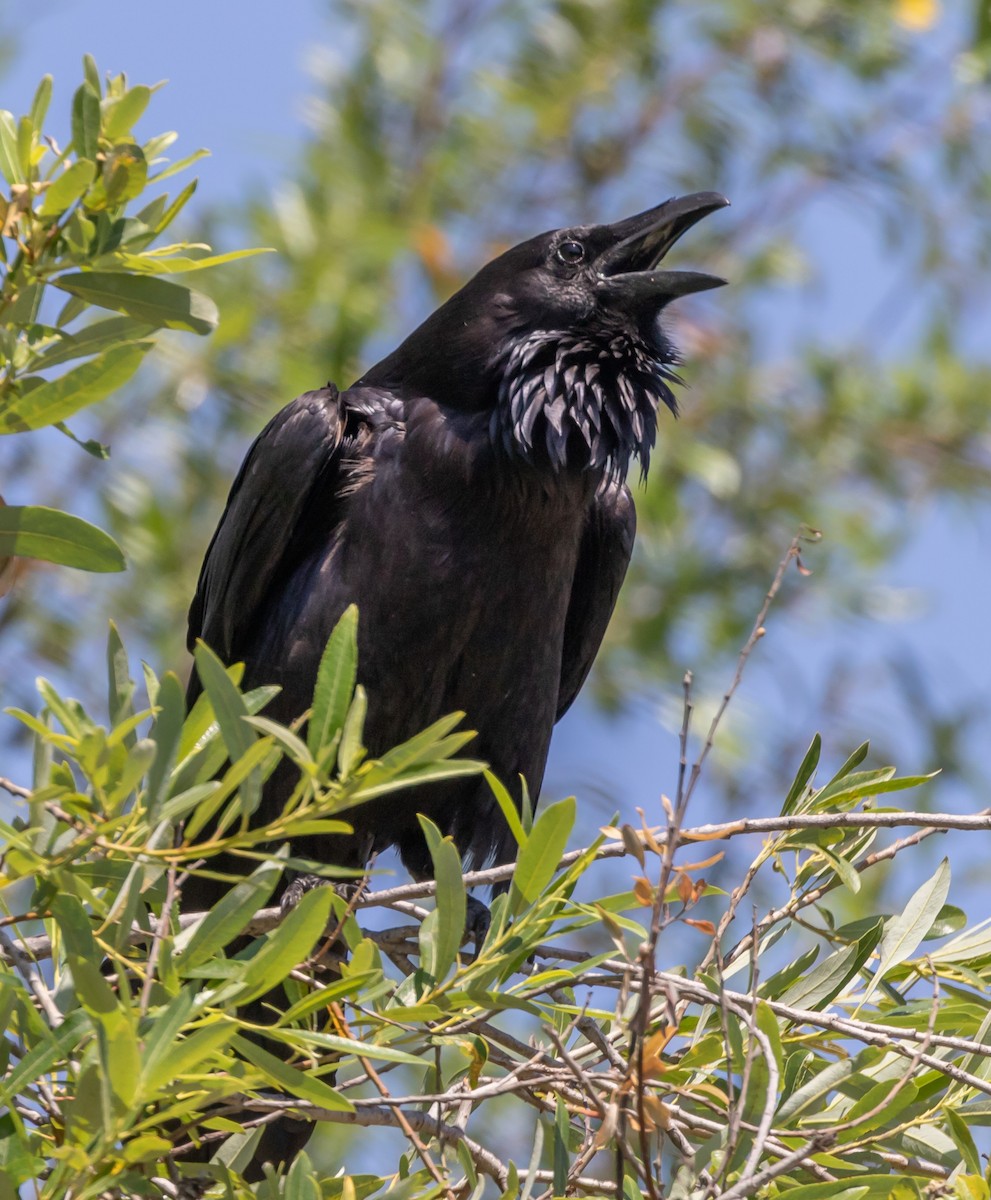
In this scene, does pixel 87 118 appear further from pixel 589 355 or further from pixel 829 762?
pixel 829 762

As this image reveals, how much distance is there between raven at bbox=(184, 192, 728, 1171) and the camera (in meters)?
3.78

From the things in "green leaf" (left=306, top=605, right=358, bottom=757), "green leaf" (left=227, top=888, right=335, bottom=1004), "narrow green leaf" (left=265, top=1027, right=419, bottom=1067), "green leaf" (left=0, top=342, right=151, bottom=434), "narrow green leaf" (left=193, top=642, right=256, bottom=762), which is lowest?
"narrow green leaf" (left=265, top=1027, right=419, bottom=1067)

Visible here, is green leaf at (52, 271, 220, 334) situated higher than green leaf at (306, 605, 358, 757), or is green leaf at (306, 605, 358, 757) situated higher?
green leaf at (52, 271, 220, 334)

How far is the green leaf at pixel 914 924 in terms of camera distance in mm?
2732

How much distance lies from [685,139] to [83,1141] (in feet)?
22.6

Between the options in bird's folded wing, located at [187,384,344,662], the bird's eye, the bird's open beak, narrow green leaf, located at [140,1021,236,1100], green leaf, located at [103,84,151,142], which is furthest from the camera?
the bird's eye

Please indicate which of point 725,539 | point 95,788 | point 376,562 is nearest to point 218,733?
point 95,788

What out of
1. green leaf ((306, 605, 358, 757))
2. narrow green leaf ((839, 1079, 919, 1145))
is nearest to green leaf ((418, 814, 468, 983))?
green leaf ((306, 605, 358, 757))

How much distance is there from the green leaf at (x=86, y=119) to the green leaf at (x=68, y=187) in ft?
0.07

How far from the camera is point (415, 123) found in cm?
770

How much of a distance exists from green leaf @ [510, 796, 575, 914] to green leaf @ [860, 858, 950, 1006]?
75cm

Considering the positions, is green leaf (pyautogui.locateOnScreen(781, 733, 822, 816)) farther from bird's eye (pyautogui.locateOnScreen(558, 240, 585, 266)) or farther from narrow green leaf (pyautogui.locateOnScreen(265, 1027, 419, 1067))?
bird's eye (pyautogui.locateOnScreen(558, 240, 585, 266))

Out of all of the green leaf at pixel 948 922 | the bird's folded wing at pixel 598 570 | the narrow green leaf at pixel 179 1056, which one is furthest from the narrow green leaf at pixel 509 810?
the bird's folded wing at pixel 598 570

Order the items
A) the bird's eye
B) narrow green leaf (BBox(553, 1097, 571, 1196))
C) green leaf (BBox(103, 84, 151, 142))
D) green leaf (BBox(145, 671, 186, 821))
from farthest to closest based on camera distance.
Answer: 1. the bird's eye
2. narrow green leaf (BBox(553, 1097, 571, 1196))
3. green leaf (BBox(103, 84, 151, 142))
4. green leaf (BBox(145, 671, 186, 821))
